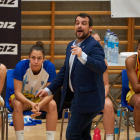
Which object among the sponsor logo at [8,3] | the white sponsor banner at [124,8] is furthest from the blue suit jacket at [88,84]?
the white sponsor banner at [124,8]

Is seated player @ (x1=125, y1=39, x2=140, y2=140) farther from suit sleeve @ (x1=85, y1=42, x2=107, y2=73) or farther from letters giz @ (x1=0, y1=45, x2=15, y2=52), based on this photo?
letters giz @ (x1=0, y1=45, x2=15, y2=52)

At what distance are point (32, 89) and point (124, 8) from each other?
2.32m

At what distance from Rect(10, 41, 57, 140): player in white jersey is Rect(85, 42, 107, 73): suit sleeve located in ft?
3.36

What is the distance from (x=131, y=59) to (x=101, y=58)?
112cm

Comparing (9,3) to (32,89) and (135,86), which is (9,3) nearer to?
(32,89)

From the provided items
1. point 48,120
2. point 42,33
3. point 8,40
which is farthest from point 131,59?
point 42,33

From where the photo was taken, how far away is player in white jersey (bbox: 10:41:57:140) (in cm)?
301

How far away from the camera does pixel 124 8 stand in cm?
473

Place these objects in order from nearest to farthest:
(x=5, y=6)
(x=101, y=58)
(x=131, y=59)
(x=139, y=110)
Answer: (x=101, y=58) < (x=139, y=110) < (x=131, y=59) < (x=5, y=6)

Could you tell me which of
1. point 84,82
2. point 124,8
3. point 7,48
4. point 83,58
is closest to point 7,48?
point 7,48

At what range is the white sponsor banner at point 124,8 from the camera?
472cm

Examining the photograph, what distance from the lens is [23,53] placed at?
503cm

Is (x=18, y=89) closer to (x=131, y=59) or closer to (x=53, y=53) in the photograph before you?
(x=131, y=59)

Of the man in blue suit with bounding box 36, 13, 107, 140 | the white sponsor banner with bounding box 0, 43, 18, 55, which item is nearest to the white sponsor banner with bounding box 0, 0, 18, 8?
the white sponsor banner with bounding box 0, 43, 18, 55
